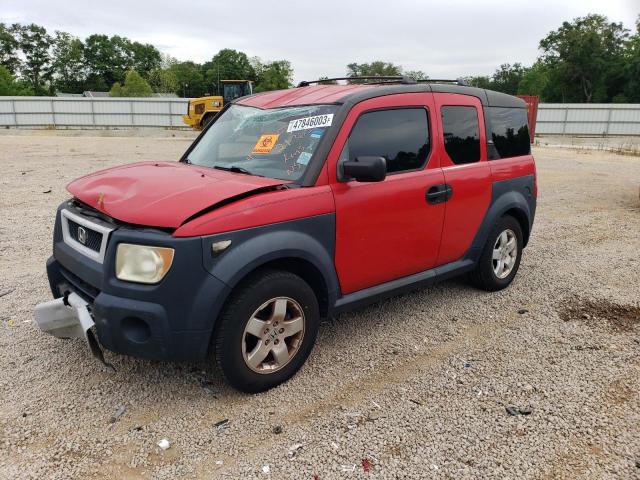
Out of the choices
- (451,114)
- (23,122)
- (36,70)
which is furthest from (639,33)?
(36,70)

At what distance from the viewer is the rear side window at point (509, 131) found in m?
4.83

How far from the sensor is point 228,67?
345 feet

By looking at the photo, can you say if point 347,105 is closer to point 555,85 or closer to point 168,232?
point 168,232

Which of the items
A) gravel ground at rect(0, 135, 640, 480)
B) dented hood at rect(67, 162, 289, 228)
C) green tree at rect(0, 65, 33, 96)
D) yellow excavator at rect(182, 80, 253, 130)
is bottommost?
gravel ground at rect(0, 135, 640, 480)

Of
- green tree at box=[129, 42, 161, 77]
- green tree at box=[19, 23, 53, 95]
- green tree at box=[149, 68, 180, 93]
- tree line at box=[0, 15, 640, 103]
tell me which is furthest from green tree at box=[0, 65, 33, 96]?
green tree at box=[129, 42, 161, 77]

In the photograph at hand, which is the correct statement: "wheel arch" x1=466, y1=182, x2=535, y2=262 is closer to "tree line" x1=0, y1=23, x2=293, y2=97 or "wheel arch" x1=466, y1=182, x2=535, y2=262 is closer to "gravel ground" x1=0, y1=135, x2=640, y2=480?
"gravel ground" x1=0, y1=135, x2=640, y2=480

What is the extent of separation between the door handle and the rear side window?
3.21ft

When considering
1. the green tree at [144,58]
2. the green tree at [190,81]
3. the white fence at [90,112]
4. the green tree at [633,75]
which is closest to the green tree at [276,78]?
the green tree at [190,81]

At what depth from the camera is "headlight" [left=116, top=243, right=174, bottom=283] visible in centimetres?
277

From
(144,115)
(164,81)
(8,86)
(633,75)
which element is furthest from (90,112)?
(164,81)

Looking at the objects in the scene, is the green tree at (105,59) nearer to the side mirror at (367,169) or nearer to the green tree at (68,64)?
the green tree at (68,64)

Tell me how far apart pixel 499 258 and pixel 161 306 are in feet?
11.3

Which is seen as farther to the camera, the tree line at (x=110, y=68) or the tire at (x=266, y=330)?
the tree line at (x=110, y=68)

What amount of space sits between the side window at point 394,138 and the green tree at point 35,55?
94.0 meters
